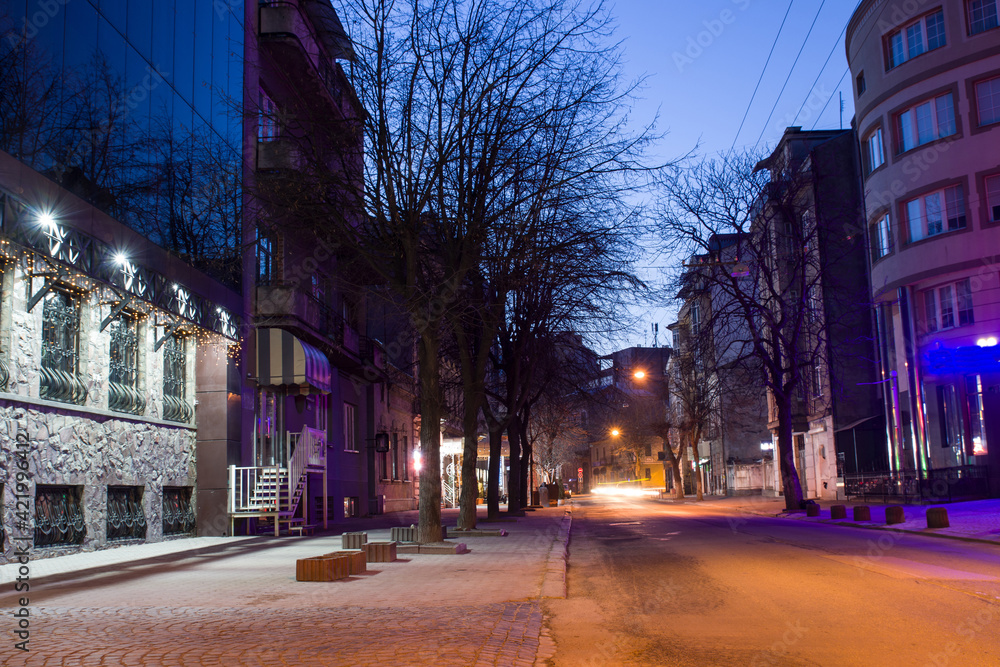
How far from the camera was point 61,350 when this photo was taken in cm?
1573

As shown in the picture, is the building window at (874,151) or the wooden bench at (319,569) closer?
the wooden bench at (319,569)

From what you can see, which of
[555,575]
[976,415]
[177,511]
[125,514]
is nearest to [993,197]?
[976,415]

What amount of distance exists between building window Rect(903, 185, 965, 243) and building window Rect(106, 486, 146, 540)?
27703 millimetres

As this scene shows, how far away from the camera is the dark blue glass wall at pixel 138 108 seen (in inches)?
545

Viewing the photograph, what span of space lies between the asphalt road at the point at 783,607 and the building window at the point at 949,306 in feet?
56.4

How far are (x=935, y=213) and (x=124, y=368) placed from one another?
27579 millimetres

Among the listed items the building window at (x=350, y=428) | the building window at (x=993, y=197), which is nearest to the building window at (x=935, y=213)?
the building window at (x=993, y=197)

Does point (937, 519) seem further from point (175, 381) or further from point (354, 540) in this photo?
point (175, 381)

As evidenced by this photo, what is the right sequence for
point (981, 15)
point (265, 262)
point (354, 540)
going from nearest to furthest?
point (354, 540)
point (265, 262)
point (981, 15)

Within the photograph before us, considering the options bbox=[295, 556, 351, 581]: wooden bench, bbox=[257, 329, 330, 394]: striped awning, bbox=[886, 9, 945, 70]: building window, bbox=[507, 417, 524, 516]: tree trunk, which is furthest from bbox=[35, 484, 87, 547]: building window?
bbox=[886, 9, 945, 70]: building window

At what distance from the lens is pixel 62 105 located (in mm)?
14781

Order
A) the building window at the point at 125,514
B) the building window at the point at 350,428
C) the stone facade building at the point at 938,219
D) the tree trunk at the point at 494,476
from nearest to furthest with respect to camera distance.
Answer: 1. the building window at the point at 125,514
2. the tree trunk at the point at 494,476
3. the stone facade building at the point at 938,219
4. the building window at the point at 350,428

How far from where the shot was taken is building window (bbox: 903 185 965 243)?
30516 mm

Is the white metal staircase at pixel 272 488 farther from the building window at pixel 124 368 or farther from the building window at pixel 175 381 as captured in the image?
the building window at pixel 124 368
